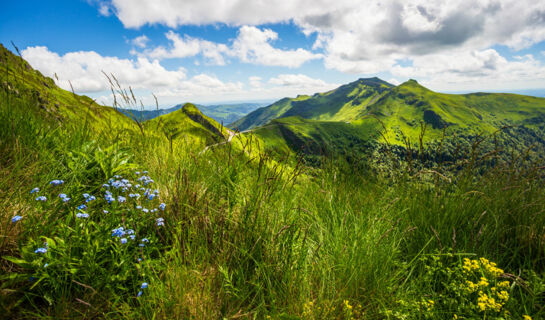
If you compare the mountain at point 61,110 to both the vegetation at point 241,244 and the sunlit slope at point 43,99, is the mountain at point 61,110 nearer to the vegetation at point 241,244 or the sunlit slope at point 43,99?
the sunlit slope at point 43,99

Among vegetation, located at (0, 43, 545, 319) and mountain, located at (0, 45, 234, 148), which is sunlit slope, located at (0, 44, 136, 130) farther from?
vegetation, located at (0, 43, 545, 319)

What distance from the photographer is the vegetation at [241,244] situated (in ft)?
6.26

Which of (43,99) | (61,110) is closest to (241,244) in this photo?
(43,99)

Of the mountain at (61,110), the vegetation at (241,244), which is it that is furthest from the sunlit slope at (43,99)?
the vegetation at (241,244)

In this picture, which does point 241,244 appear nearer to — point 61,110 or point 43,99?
point 43,99

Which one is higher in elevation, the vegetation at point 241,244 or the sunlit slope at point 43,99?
the sunlit slope at point 43,99

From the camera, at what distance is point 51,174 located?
9.31ft

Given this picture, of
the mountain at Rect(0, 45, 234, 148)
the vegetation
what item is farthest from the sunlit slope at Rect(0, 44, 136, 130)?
the vegetation

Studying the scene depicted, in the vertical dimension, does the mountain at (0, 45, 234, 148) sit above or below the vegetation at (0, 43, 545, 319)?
above

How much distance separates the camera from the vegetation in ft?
6.26

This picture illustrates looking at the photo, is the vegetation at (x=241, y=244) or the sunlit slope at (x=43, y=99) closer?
the vegetation at (x=241, y=244)

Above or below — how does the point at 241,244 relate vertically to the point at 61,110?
below

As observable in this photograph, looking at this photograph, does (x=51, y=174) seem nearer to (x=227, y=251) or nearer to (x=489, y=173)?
(x=227, y=251)

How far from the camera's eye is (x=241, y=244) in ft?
7.57
